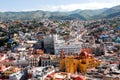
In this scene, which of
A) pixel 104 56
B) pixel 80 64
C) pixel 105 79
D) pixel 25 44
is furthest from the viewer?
pixel 25 44

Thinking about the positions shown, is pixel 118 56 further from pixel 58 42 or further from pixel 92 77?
pixel 92 77

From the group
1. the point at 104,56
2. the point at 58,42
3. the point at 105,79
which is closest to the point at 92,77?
the point at 105,79

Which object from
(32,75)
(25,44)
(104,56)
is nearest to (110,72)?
(32,75)

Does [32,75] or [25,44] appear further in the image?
[25,44]

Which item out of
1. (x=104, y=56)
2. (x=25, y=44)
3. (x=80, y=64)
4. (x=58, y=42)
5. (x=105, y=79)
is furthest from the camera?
(x=25, y=44)

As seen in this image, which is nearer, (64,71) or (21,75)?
(21,75)

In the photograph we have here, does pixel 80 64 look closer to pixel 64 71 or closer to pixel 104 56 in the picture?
pixel 64 71

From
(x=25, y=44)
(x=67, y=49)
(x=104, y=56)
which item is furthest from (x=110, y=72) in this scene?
(x=25, y=44)

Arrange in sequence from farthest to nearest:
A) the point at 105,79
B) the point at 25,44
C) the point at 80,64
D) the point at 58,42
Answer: the point at 25,44 → the point at 58,42 → the point at 80,64 → the point at 105,79

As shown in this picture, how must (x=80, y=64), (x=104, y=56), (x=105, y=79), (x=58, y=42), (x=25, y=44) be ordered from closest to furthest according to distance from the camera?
(x=105, y=79), (x=80, y=64), (x=104, y=56), (x=58, y=42), (x=25, y=44)
